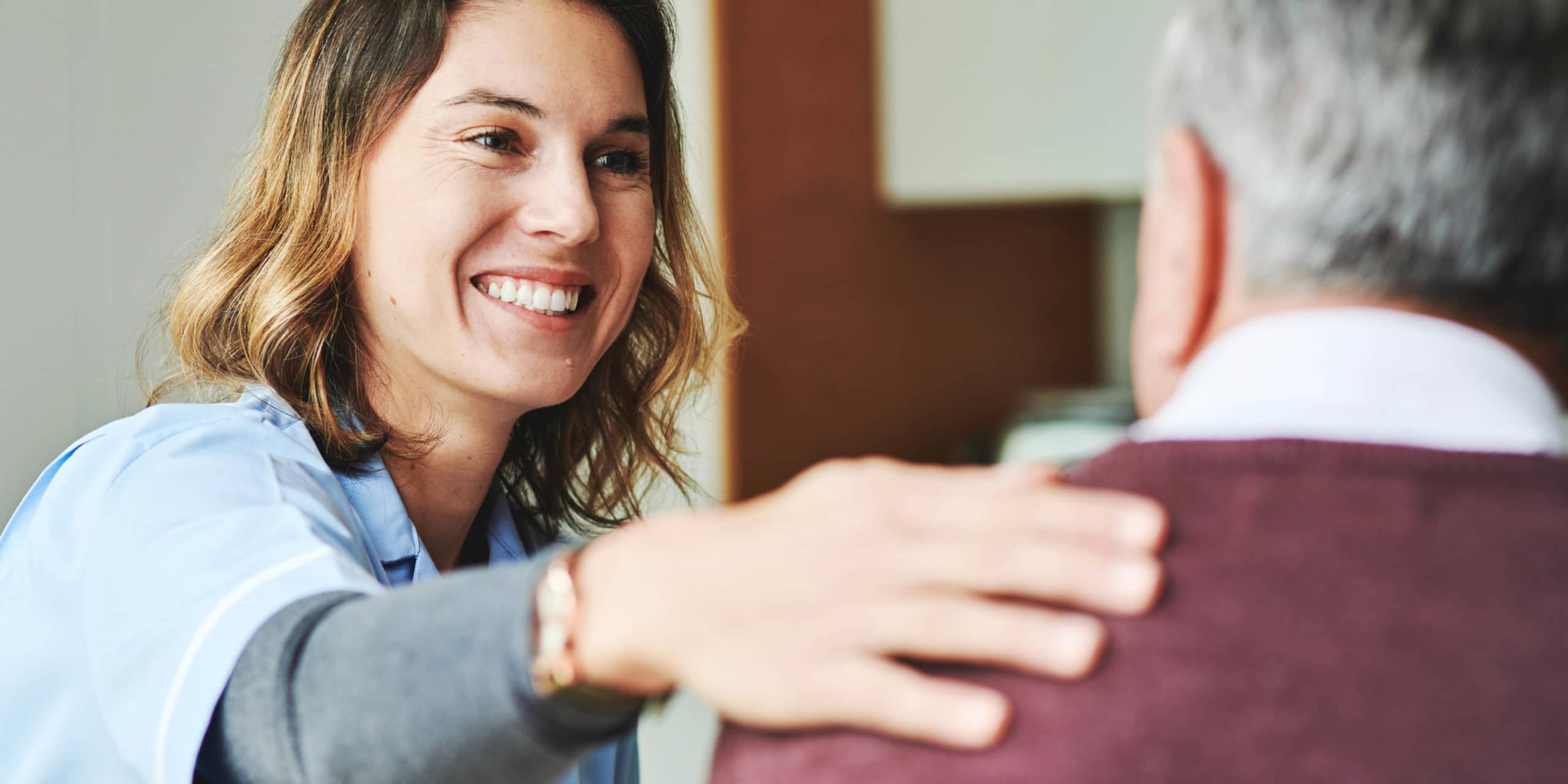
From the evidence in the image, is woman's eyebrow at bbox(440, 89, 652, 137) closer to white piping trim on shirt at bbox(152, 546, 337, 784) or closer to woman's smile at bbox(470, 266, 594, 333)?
woman's smile at bbox(470, 266, 594, 333)

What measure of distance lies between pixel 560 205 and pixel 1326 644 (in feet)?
2.75

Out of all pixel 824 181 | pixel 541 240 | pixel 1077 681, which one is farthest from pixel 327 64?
pixel 824 181

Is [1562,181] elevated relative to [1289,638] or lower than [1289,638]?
elevated

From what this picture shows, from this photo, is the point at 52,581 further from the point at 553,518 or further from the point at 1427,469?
the point at 1427,469

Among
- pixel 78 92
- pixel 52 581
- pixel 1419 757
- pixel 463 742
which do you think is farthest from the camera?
pixel 78 92

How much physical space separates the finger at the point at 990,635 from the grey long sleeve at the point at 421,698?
0.14 metres

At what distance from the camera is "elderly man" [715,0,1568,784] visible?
0.47 m

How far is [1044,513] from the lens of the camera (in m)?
0.50

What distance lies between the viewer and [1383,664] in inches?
18.4

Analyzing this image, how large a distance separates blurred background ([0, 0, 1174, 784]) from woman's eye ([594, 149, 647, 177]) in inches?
37.6

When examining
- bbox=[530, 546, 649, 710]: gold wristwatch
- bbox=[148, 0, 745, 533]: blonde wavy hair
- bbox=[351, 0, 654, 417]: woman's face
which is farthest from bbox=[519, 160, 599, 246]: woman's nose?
bbox=[530, 546, 649, 710]: gold wristwatch

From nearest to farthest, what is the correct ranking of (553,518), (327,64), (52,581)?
(52,581)
(327,64)
(553,518)

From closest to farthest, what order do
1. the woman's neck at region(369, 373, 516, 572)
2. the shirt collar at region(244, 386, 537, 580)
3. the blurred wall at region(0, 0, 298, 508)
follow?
the shirt collar at region(244, 386, 537, 580) < the woman's neck at region(369, 373, 516, 572) < the blurred wall at region(0, 0, 298, 508)

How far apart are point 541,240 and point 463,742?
70 cm
